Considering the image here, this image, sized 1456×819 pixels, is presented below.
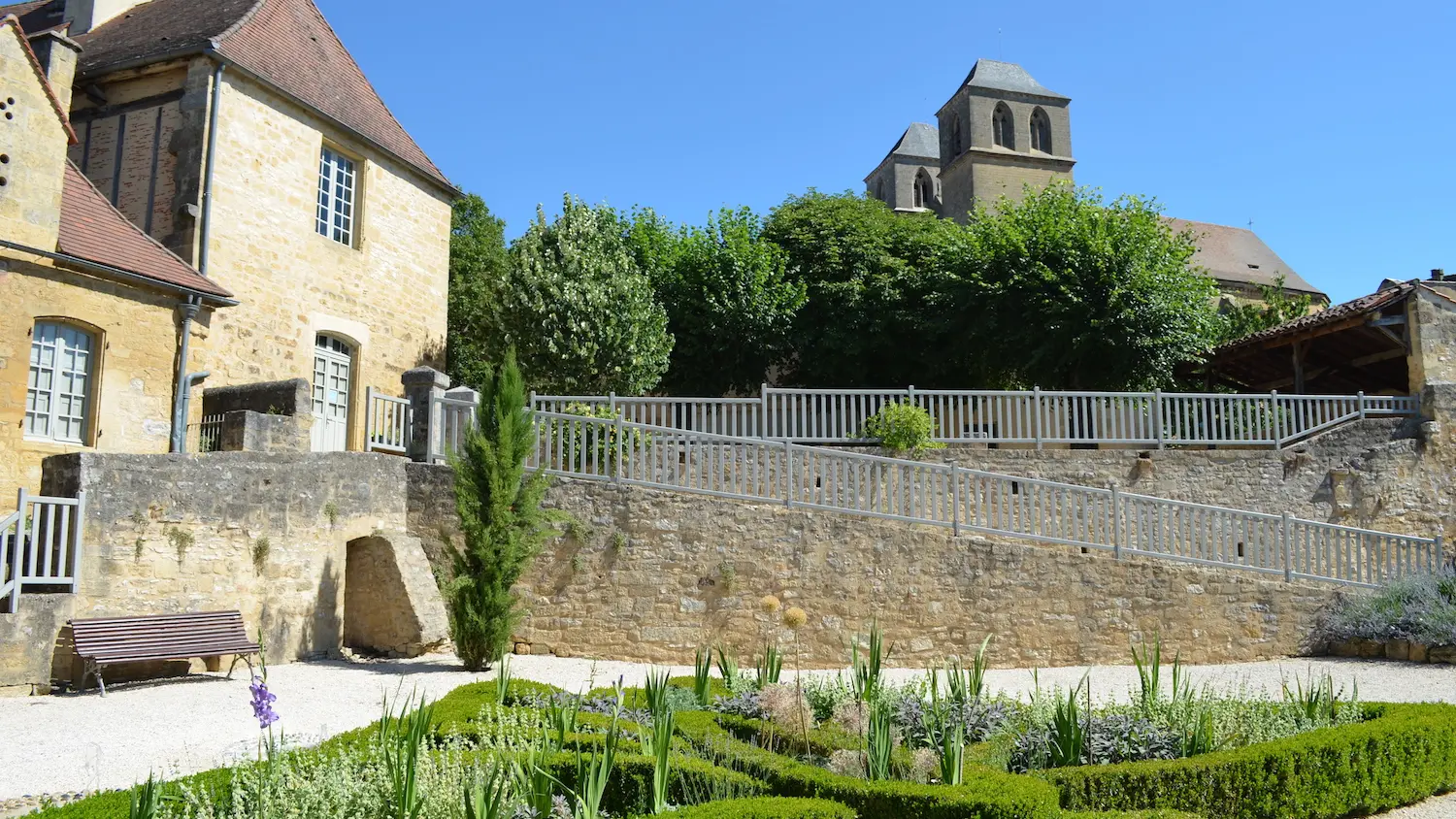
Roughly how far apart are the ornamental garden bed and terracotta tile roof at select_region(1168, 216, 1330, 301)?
3730 centimetres

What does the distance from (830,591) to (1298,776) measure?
250 inches

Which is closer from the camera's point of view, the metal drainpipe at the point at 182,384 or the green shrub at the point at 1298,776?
the green shrub at the point at 1298,776

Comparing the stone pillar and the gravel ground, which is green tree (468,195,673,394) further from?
the gravel ground

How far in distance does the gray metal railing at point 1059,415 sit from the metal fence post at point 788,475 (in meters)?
3.42

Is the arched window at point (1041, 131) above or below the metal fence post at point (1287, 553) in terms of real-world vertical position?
above

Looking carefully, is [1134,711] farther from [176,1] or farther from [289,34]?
[176,1]

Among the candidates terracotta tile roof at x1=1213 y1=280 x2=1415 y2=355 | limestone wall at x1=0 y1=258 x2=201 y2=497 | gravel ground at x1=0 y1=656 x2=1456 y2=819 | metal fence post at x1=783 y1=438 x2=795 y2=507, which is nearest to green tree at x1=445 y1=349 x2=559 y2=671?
gravel ground at x1=0 y1=656 x2=1456 y2=819

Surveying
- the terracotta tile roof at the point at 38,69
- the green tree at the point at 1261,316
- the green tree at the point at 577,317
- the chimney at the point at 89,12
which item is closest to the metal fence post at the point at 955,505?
the green tree at the point at 577,317

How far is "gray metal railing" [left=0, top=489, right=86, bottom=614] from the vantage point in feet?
28.4

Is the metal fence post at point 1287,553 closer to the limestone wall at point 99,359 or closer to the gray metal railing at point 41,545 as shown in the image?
the gray metal railing at point 41,545

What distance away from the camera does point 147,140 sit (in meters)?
14.6

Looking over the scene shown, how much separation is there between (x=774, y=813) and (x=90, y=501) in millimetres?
7600

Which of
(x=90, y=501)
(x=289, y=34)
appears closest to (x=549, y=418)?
(x=90, y=501)

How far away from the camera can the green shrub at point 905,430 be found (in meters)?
15.6
